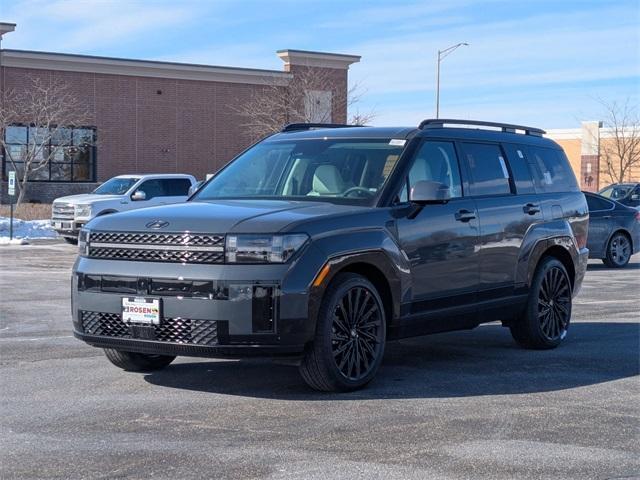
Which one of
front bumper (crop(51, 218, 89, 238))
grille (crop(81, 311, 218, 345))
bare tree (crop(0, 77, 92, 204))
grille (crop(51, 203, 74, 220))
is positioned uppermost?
bare tree (crop(0, 77, 92, 204))

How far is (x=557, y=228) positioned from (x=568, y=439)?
13.5 ft

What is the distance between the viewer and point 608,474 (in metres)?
5.77

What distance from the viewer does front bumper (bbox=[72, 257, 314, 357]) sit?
23.5 ft

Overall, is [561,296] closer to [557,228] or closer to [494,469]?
[557,228]

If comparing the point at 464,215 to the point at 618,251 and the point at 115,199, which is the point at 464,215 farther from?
the point at 115,199

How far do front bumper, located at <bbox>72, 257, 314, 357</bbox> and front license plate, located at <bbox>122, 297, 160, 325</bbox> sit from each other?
3 centimetres

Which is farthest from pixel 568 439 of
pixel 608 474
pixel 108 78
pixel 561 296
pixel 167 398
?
pixel 108 78

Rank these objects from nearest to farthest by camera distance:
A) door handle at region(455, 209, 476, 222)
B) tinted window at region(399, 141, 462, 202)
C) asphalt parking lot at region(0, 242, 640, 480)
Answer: asphalt parking lot at region(0, 242, 640, 480) < tinted window at region(399, 141, 462, 202) < door handle at region(455, 209, 476, 222)

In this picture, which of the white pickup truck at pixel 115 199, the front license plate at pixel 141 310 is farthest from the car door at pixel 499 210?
the white pickup truck at pixel 115 199

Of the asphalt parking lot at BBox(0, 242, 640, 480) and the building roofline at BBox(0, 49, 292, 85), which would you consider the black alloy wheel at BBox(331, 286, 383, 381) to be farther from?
the building roofline at BBox(0, 49, 292, 85)

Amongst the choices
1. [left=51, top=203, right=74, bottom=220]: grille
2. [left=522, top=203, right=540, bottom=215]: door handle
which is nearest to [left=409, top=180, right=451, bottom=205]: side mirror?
[left=522, top=203, right=540, bottom=215]: door handle

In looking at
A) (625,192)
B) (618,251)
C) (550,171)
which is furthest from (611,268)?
(625,192)

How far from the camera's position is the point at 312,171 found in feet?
28.8

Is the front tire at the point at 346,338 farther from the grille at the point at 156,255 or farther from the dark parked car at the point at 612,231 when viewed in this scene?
the dark parked car at the point at 612,231
